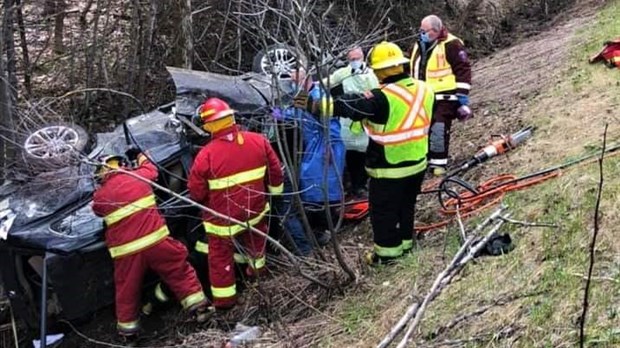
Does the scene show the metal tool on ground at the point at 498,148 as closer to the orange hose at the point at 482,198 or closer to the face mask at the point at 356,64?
the orange hose at the point at 482,198

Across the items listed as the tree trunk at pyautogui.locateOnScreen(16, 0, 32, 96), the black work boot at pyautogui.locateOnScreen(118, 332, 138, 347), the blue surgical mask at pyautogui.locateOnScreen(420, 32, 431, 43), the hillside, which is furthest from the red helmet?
the tree trunk at pyautogui.locateOnScreen(16, 0, 32, 96)

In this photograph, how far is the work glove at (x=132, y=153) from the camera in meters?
5.82

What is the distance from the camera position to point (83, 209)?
5586 mm

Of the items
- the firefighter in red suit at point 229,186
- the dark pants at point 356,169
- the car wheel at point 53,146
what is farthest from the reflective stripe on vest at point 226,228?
the dark pants at point 356,169

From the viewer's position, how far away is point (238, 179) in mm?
5543

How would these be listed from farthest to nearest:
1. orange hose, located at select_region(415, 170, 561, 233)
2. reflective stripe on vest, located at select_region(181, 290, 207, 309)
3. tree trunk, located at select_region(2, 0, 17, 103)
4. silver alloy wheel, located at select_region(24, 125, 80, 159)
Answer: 1. tree trunk, located at select_region(2, 0, 17, 103)
2. reflective stripe on vest, located at select_region(181, 290, 207, 309)
3. orange hose, located at select_region(415, 170, 561, 233)
4. silver alloy wheel, located at select_region(24, 125, 80, 159)

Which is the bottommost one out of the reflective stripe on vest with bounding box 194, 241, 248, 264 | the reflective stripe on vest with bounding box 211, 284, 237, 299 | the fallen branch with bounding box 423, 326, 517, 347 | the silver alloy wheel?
the reflective stripe on vest with bounding box 211, 284, 237, 299

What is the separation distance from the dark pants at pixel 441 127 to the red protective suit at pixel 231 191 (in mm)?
1812

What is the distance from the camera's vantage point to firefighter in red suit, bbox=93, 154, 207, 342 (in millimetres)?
5422

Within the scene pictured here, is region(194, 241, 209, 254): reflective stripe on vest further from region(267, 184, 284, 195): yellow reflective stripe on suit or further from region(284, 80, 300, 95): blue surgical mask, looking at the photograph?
region(284, 80, 300, 95): blue surgical mask

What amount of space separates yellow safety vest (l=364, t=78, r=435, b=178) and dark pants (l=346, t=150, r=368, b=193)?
1.63 metres

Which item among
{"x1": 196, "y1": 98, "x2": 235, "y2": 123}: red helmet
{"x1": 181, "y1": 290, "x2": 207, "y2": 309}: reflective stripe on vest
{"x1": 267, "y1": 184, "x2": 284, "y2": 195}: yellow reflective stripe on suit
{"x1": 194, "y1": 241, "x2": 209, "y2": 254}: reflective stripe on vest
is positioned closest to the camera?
{"x1": 196, "y1": 98, "x2": 235, "y2": 123}: red helmet

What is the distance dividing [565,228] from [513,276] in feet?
1.68

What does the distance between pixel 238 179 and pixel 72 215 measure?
122 centimetres
